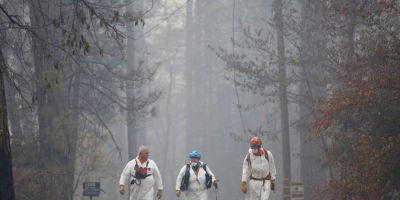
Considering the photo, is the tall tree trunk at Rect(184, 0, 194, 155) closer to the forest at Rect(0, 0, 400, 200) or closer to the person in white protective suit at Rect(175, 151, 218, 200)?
the forest at Rect(0, 0, 400, 200)

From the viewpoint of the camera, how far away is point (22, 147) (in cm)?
1825

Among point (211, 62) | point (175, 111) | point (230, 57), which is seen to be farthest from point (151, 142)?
point (230, 57)

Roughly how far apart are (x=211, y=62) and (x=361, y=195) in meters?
48.3

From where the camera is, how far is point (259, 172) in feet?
50.6

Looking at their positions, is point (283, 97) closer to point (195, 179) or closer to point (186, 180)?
point (195, 179)

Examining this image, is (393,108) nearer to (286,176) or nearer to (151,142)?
(286,176)

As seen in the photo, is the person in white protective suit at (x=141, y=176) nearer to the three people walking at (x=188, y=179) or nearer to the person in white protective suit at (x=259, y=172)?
the three people walking at (x=188, y=179)

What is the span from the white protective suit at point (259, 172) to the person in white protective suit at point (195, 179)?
86 cm

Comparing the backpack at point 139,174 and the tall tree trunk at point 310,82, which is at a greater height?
the tall tree trunk at point 310,82

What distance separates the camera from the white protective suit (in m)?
15.4

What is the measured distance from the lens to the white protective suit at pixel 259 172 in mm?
15398

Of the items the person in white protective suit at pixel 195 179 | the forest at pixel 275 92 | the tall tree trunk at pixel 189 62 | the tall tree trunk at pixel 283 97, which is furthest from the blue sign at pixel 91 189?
the tall tree trunk at pixel 189 62

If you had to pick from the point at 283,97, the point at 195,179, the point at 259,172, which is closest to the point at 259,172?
the point at 259,172

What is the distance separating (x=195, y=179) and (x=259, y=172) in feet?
4.84
